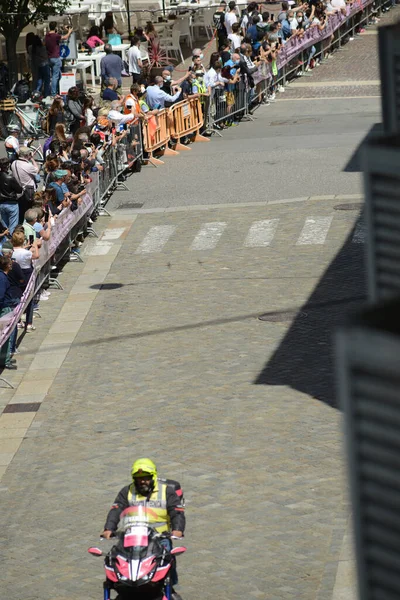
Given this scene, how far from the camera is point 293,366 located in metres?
16.0

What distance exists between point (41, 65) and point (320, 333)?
16727 millimetres

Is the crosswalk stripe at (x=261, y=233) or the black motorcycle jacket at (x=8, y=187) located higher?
the black motorcycle jacket at (x=8, y=187)

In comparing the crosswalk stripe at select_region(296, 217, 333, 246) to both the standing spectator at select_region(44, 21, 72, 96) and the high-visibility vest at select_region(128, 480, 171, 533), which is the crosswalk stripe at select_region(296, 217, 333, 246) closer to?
the standing spectator at select_region(44, 21, 72, 96)

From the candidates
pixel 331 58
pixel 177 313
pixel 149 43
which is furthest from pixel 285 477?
pixel 331 58

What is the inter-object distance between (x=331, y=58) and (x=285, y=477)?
1164 inches

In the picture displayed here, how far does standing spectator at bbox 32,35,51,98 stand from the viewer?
3191 centimetres

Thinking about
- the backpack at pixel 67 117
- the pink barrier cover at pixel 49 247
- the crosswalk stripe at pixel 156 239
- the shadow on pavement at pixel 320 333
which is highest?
the backpack at pixel 67 117

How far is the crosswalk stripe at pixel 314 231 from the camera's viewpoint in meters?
21.7

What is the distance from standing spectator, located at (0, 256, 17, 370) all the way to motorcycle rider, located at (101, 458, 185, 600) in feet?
22.8

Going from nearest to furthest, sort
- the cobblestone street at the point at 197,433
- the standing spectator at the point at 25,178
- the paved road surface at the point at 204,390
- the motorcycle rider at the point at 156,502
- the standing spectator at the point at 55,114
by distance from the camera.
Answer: the motorcycle rider at the point at 156,502 < the cobblestone street at the point at 197,433 < the paved road surface at the point at 204,390 < the standing spectator at the point at 25,178 < the standing spectator at the point at 55,114

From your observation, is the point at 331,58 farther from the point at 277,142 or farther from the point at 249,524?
the point at 249,524

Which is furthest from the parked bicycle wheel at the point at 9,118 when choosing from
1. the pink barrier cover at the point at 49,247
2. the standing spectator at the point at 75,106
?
the pink barrier cover at the point at 49,247

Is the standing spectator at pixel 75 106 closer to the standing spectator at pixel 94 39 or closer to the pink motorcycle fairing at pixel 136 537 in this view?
the standing spectator at pixel 94 39

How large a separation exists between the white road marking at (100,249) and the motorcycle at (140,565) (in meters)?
12.8
